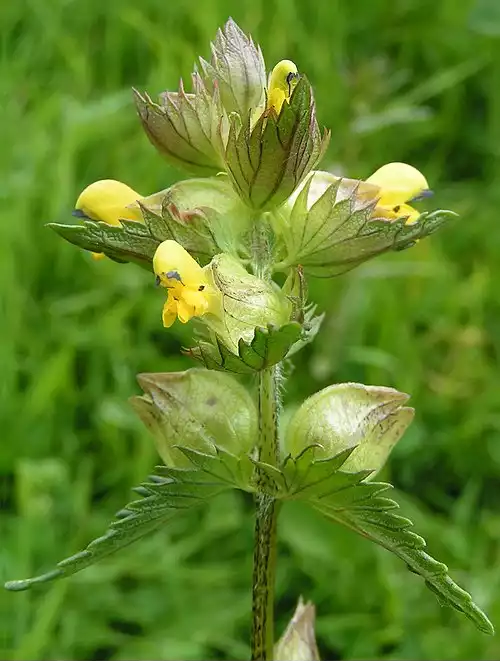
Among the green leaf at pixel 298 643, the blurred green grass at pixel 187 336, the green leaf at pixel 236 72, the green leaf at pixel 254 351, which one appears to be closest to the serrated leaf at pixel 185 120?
the green leaf at pixel 236 72

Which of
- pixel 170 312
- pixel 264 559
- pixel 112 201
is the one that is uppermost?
pixel 112 201

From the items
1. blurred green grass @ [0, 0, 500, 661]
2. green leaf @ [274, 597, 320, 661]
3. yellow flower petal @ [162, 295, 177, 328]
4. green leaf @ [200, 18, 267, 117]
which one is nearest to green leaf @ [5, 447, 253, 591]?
yellow flower petal @ [162, 295, 177, 328]

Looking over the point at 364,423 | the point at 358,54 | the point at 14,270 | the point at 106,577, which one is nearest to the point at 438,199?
the point at 358,54

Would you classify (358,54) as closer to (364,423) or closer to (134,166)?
(134,166)

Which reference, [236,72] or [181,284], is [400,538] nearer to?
[181,284]

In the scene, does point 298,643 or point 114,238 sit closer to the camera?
point 114,238

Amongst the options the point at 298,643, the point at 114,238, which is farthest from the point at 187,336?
the point at 114,238
